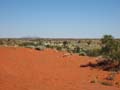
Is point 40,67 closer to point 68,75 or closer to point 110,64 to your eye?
point 68,75

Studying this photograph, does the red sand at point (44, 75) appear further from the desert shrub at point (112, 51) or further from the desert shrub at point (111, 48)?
the desert shrub at point (111, 48)

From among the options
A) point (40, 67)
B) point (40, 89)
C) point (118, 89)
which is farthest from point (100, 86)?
point (40, 67)

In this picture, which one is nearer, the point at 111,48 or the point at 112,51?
the point at 112,51

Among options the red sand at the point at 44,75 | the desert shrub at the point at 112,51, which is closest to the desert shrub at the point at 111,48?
the desert shrub at the point at 112,51

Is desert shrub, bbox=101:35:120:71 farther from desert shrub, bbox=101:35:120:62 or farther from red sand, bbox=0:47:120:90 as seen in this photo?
red sand, bbox=0:47:120:90

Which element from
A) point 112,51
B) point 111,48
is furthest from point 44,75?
point 111,48

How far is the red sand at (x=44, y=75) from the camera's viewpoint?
1425 cm

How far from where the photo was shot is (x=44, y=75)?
1764 cm

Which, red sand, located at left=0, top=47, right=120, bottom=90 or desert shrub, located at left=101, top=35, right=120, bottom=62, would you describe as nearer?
red sand, located at left=0, top=47, right=120, bottom=90

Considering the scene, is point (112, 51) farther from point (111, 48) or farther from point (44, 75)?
point (44, 75)

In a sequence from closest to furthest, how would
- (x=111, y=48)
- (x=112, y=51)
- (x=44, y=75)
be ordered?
1. (x=44, y=75)
2. (x=112, y=51)
3. (x=111, y=48)

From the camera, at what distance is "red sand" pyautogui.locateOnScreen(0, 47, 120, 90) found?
1425 cm

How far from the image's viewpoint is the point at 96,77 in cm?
1764

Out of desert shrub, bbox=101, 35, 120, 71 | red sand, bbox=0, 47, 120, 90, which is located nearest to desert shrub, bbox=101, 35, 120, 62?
desert shrub, bbox=101, 35, 120, 71
